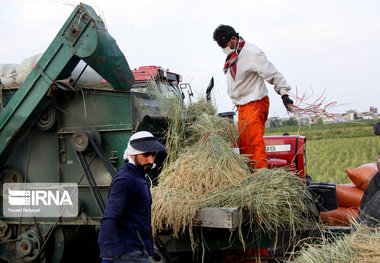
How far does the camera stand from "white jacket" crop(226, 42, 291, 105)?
4.84 meters

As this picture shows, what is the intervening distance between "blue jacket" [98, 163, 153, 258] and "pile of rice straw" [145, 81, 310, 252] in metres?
0.65

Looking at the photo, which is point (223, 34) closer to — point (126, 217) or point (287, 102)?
point (287, 102)

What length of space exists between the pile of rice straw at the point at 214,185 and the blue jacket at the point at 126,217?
65 cm

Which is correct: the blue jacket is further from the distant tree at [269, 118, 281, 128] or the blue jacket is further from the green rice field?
the distant tree at [269, 118, 281, 128]

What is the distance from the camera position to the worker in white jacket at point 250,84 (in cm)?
485

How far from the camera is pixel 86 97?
4.78 meters

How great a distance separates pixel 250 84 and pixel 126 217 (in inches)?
100

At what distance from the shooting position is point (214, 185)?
4125 mm

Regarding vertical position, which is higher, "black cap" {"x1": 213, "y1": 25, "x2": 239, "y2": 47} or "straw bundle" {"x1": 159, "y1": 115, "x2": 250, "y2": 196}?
"black cap" {"x1": 213, "y1": 25, "x2": 239, "y2": 47}

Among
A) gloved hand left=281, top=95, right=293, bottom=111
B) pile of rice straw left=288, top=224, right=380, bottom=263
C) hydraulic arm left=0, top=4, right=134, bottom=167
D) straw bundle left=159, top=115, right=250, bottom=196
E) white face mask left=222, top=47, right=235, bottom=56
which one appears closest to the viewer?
pile of rice straw left=288, top=224, right=380, bottom=263

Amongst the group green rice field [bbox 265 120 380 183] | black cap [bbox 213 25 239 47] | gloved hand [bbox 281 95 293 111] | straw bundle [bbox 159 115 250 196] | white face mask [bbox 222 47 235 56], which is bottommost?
green rice field [bbox 265 120 380 183]

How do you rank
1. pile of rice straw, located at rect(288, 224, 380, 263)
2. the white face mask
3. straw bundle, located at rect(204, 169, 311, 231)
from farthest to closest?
the white face mask < straw bundle, located at rect(204, 169, 311, 231) < pile of rice straw, located at rect(288, 224, 380, 263)

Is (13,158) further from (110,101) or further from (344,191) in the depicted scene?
(344,191)

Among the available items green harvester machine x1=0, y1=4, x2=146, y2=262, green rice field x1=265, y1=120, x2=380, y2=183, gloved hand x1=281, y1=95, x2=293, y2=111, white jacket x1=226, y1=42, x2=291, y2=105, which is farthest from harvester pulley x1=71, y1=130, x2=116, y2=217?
green rice field x1=265, y1=120, x2=380, y2=183
